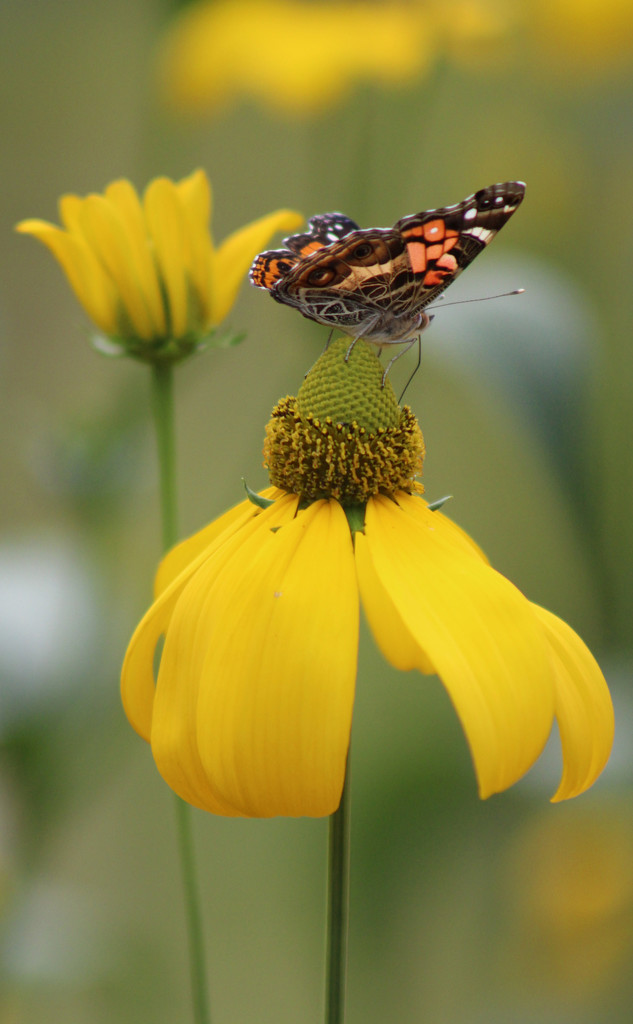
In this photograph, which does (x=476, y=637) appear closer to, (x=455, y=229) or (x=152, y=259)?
(x=455, y=229)

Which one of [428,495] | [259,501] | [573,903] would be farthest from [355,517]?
[428,495]

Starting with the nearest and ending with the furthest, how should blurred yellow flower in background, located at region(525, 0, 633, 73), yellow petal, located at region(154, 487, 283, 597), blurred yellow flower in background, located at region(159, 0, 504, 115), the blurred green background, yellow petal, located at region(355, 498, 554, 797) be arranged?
yellow petal, located at region(355, 498, 554, 797) < yellow petal, located at region(154, 487, 283, 597) < the blurred green background < blurred yellow flower in background, located at region(159, 0, 504, 115) < blurred yellow flower in background, located at region(525, 0, 633, 73)

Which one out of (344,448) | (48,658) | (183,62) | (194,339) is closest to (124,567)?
(48,658)

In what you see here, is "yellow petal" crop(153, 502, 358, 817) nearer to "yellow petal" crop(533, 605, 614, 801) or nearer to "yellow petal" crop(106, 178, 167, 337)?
"yellow petal" crop(533, 605, 614, 801)

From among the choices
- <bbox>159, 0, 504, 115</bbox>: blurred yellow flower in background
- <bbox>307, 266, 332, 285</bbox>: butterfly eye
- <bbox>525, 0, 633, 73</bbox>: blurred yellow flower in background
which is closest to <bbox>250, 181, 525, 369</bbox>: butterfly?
<bbox>307, 266, 332, 285</bbox>: butterfly eye

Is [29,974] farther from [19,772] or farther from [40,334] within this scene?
[40,334]
